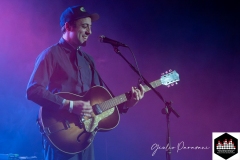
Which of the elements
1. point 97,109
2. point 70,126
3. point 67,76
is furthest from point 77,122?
point 67,76

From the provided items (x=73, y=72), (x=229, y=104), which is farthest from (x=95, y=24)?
(x=229, y=104)

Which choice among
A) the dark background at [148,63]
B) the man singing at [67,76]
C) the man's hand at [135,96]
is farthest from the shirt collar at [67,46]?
the dark background at [148,63]

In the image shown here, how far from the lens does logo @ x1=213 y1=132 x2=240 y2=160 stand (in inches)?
166

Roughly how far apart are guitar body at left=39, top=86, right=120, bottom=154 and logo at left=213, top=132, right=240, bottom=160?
7.94ft

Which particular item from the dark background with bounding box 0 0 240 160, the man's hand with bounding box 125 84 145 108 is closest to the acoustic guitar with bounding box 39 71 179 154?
the man's hand with bounding box 125 84 145 108

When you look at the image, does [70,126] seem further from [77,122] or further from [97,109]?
[97,109]

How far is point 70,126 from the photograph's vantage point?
7.84 feet

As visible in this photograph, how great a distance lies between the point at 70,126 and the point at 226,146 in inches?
112

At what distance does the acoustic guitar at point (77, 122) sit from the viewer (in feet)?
7.55

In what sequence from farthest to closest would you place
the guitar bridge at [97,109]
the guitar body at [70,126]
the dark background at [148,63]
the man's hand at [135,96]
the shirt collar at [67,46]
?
the dark background at [148,63] < the man's hand at [135,96] < the shirt collar at [67,46] < the guitar bridge at [97,109] < the guitar body at [70,126]

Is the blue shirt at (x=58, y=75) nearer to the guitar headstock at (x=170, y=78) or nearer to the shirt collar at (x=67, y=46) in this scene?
the shirt collar at (x=67, y=46)

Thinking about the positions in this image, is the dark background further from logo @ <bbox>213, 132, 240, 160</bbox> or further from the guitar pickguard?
the guitar pickguard

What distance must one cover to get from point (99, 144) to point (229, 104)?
2.22 meters

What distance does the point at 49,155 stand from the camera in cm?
233
